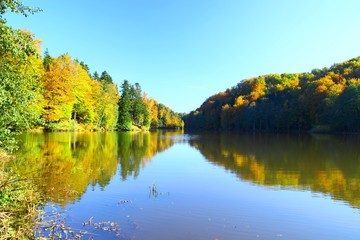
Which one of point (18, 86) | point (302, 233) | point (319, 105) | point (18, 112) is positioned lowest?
point (302, 233)

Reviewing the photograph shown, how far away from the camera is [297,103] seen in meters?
93.3

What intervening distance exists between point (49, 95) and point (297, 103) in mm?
67701

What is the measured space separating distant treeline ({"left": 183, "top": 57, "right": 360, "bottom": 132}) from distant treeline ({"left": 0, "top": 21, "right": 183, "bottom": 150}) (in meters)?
35.7

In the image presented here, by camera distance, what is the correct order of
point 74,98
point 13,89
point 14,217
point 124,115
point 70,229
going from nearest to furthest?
1. point 14,217
2. point 70,229
3. point 13,89
4. point 74,98
5. point 124,115

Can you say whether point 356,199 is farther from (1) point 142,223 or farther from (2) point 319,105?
(2) point 319,105

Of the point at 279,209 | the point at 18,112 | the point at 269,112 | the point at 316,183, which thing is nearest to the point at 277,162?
the point at 316,183

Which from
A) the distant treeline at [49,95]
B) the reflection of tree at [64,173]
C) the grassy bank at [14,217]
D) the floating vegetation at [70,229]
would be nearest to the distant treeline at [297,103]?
the distant treeline at [49,95]

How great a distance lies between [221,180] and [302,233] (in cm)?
754

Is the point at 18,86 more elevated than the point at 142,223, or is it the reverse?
the point at 18,86

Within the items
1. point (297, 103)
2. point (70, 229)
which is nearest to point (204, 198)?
point (70, 229)

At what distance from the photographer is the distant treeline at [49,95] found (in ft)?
29.6

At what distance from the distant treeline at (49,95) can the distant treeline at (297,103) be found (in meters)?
35.7

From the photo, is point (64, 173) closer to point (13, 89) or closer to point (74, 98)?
point (13, 89)

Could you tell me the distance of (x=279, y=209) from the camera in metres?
10.9
